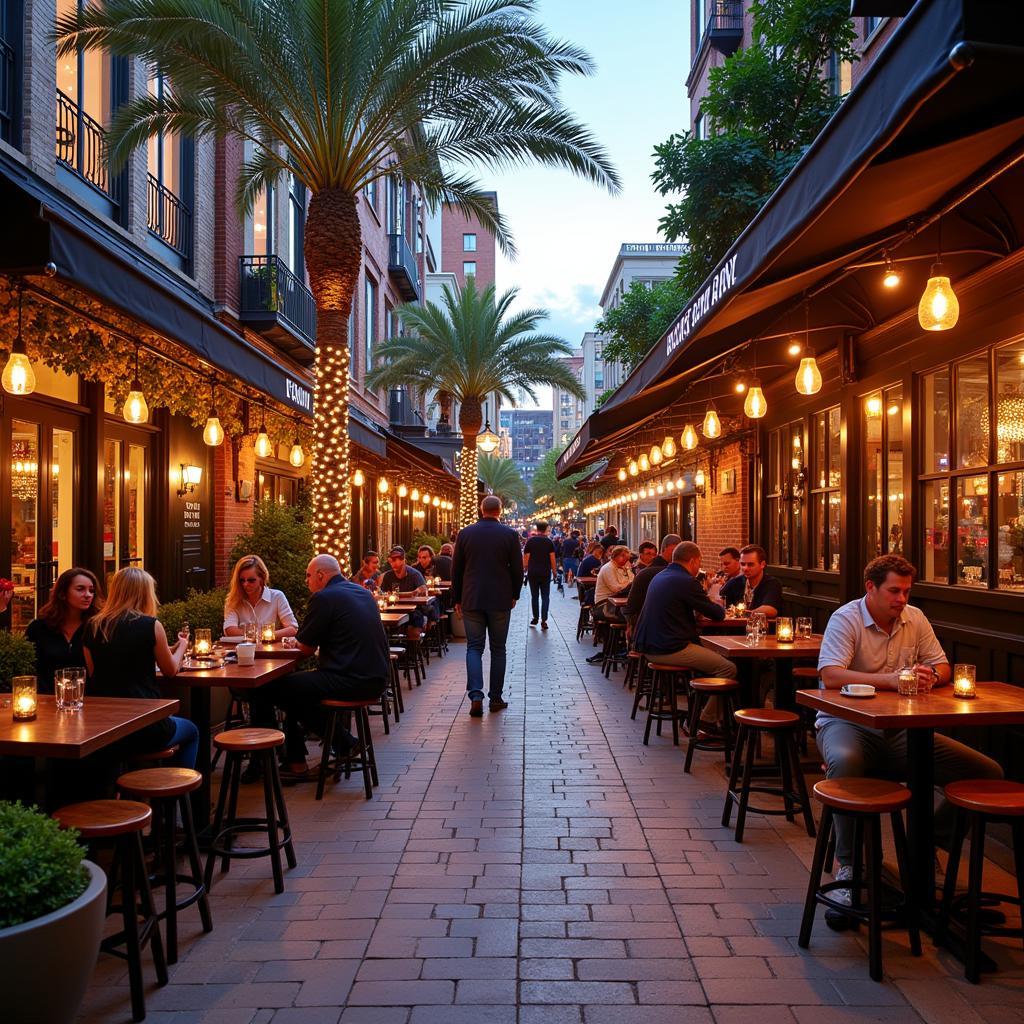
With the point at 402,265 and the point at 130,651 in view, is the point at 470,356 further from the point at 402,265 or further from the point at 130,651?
the point at 130,651

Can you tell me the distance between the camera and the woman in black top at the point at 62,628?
5230 millimetres

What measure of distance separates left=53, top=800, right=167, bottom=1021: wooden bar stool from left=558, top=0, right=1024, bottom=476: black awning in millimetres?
3710

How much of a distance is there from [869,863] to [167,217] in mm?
12028

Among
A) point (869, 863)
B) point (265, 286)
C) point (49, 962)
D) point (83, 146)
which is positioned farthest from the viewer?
point (265, 286)

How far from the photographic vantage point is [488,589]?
9.59 metres

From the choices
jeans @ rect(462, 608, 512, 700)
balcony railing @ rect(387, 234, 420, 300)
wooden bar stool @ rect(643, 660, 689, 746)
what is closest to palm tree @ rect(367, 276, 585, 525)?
balcony railing @ rect(387, 234, 420, 300)

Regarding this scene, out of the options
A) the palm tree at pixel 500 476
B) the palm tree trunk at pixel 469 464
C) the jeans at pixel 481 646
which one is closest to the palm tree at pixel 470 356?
the palm tree trunk at pixel 469 464

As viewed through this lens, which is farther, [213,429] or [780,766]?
[213,429]

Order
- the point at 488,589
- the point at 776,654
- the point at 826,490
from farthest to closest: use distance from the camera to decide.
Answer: the point at 826,490
the point at 488,589
the point at 776,654

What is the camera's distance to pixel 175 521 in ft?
40.4

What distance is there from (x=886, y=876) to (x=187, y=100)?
1064 cm

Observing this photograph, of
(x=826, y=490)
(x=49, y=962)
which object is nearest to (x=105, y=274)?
(x=49, y=962)

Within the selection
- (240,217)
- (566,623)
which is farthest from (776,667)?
(566,623)

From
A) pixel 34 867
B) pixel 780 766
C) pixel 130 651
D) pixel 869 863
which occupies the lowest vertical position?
pixel 780 766
